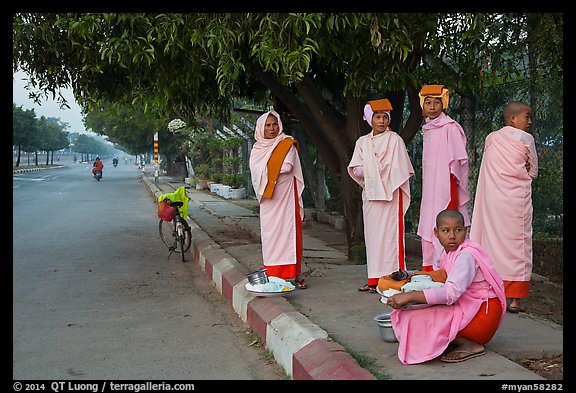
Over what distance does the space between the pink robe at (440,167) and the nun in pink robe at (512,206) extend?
Answer: 36cm

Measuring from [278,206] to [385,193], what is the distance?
3.72 feet

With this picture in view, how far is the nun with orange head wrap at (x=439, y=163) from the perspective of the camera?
6469 millimetres

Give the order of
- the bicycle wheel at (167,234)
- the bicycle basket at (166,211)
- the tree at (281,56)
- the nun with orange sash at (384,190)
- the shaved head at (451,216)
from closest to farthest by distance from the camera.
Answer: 1. the shaved head at (451,216)
2. the tree at (281,56)
3. the nun with orange sash at (384,190)
4. the bicycle basket at (166,211)
5. the bicycle wheel at (167,234)

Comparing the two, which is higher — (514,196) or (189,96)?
(189,96)

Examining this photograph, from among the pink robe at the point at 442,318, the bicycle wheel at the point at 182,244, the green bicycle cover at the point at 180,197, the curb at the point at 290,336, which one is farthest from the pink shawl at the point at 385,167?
the green bicycle cover at the point at 180,197

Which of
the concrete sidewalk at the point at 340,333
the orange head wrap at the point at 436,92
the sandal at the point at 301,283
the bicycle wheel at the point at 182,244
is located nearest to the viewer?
the concrete sidewalk at the point at 340,333

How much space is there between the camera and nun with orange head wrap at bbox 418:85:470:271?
21.2ft

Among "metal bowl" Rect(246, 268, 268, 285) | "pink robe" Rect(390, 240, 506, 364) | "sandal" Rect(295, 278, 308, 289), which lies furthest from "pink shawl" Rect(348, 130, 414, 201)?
"pink robe" Rect(390, 240, 506, 364)

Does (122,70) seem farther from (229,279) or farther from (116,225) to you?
(116,225)

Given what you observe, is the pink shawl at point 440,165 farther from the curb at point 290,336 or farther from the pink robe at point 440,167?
the curb at point 290,336

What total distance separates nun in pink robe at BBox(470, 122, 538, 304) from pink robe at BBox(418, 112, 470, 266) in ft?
1.20

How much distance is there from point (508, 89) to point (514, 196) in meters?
5.19
